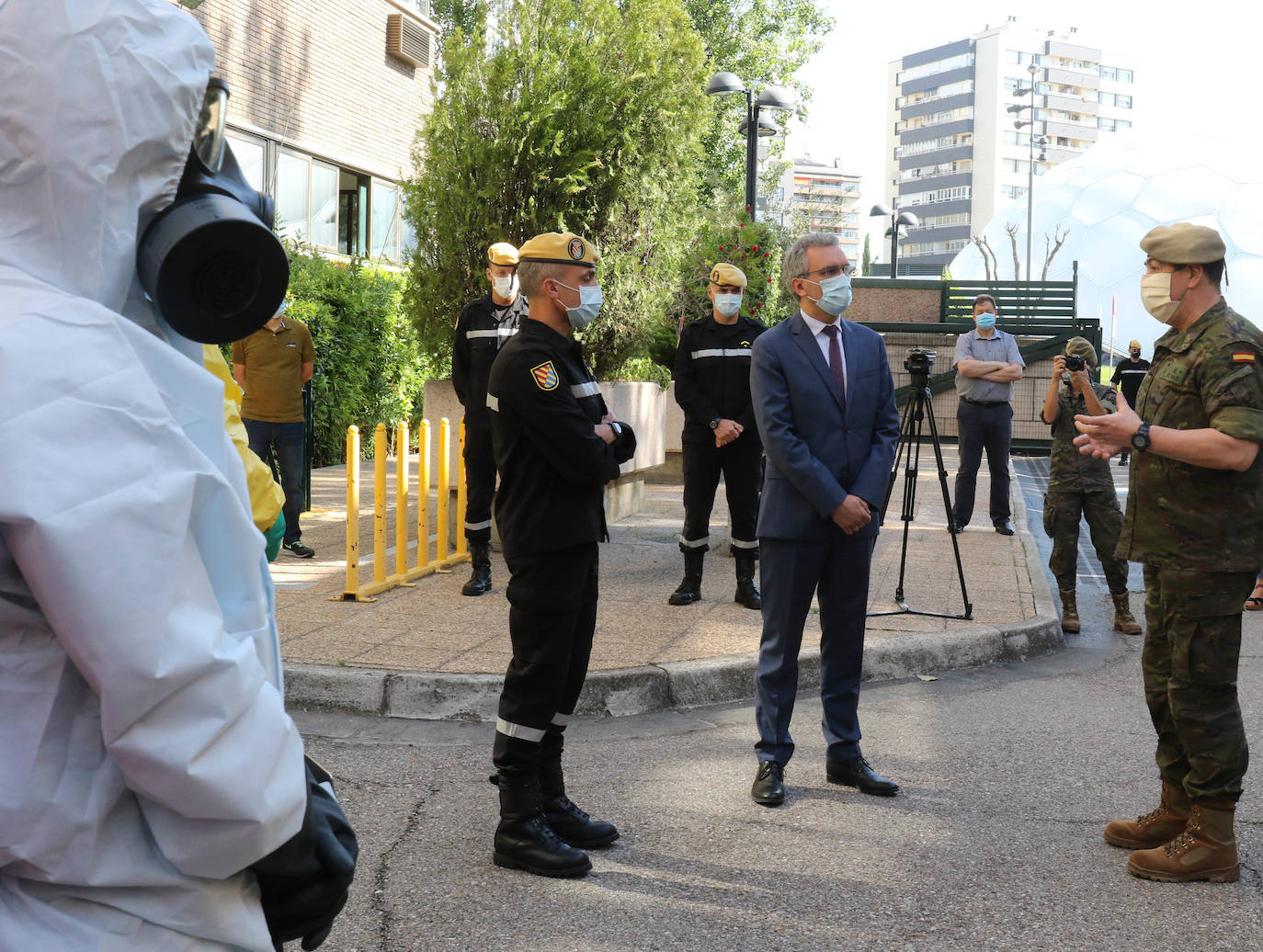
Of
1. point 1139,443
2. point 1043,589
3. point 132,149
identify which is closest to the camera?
point 132,149

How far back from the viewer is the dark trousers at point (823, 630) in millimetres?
4926

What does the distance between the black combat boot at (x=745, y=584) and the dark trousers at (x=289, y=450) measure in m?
3.45

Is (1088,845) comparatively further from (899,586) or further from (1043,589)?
(1043,589)

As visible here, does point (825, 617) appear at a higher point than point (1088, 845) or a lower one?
higher

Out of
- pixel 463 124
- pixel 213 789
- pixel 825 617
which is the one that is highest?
pixel 463 124

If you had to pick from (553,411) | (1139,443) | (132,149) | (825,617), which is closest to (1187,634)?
(1139,443)

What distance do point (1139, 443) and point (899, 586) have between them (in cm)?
430

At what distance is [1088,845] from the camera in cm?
434

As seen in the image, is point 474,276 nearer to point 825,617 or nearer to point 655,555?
point 655,555

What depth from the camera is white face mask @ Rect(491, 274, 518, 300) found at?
27.0ft

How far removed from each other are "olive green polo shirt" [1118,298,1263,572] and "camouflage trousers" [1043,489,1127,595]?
4.26 metres

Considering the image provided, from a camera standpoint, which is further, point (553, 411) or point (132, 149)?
point (553, 411)

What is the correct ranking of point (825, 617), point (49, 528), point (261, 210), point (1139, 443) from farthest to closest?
point (825, 617), point (1139, 443), point (261, 210), point (49, 528)

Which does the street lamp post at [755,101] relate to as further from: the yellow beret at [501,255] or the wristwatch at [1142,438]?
the wristwatch at [1142,438]
